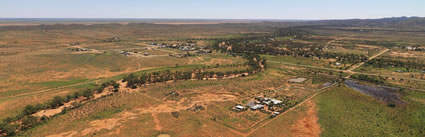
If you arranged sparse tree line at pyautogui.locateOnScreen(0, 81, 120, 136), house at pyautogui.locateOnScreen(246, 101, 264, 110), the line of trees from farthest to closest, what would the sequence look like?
the line of trees < house at pyautogui.locateOnScreen(246, 101, 264, 110) < sparse tree line at pyautogui.locateOnScreen(0, 81, 120, 136)

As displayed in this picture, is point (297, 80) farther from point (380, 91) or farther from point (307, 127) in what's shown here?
point (307, 127)

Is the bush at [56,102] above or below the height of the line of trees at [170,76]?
below

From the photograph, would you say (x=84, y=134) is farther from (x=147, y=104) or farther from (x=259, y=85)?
(x=259, y=85)

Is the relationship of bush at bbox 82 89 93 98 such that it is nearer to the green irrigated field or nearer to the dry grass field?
the dry grass field

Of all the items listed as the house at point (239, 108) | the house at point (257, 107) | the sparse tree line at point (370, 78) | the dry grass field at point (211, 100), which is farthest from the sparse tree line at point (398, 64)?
the house at point (239, 108)

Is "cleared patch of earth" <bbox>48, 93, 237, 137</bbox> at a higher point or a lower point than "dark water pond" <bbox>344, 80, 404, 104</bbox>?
lower

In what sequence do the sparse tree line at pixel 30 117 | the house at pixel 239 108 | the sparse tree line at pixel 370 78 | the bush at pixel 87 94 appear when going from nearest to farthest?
the sparse tree line at pixel 30 117, the house at pixel 239 108, the bush at pixel 87 94, the sparse tree line at pixel 370 78

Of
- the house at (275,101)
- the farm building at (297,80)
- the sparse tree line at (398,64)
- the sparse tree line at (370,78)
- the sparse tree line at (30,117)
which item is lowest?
the sparse tree line at (30,117)

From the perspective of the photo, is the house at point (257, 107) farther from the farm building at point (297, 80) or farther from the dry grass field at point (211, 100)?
the farm building at point (297, 80)

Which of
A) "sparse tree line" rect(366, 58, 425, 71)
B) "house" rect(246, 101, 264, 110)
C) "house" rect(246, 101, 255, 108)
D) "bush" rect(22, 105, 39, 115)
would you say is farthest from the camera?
"sparse tree line" rect(366, 58, 425, 71)

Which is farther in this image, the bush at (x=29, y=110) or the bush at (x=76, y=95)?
the bush at (x=76, y=95)

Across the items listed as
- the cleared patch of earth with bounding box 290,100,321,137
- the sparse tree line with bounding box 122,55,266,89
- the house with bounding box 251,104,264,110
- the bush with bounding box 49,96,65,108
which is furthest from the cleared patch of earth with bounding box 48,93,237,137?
the cleared patch of earth with bounding box 290,100,321,137

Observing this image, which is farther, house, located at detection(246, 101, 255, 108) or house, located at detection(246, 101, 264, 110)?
house, located at detection(246, 101, 255, 108)
